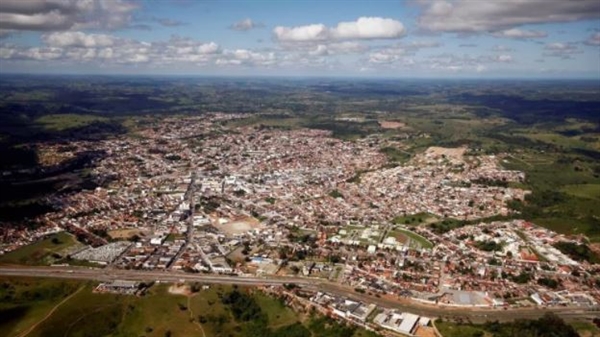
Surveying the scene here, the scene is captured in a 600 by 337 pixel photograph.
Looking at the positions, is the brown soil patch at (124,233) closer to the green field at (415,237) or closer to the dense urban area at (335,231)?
the dense urban area at (335,231)

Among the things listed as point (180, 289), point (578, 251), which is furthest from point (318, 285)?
point (578, 251)

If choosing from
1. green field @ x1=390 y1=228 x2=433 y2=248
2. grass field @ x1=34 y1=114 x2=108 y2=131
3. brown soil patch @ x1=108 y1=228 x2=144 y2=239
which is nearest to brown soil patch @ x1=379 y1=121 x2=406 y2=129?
grass field @ x1=34 y1=114 x2=108 y2=131

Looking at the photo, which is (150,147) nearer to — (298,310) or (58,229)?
(58,229)

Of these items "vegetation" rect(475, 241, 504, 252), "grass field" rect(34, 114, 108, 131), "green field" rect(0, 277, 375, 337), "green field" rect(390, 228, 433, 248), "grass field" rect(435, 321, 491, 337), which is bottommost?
"green field" rect(0, 277, 375, 337)

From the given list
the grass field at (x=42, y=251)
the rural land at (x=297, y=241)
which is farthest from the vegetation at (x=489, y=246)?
the grass field at (x=42, y=251)

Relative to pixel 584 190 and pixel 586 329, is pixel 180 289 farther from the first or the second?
pixel 584 190

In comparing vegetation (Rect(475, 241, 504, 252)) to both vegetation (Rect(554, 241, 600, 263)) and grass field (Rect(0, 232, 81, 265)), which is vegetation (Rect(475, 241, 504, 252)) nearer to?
vegetation (Rect(554, 241, 600, 263))
